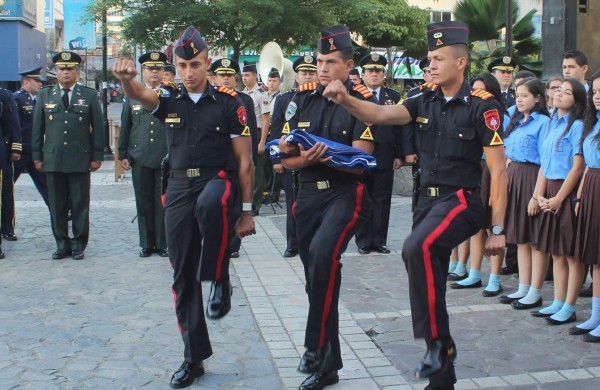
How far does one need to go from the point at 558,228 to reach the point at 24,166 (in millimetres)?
7606

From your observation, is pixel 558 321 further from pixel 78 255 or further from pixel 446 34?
pixel 78 255

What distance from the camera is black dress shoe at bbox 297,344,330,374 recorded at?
5.01m

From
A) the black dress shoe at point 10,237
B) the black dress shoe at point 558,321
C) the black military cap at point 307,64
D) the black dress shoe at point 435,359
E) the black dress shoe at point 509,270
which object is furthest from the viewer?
the black dress shoe at point 10,237

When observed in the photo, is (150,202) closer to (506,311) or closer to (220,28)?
(506,311)

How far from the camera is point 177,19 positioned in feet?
71.4

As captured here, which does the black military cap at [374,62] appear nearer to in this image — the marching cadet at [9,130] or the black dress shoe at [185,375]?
the marching cadet at [9,130]

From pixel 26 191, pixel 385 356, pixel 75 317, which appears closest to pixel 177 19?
pixel 26 191

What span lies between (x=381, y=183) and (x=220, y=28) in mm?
13848

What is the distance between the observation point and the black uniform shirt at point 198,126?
5324 millimetres

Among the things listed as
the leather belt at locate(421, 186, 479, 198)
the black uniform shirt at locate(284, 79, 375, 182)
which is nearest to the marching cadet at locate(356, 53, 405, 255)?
the black uniform shirt at locate(284, 79, 375, 182)

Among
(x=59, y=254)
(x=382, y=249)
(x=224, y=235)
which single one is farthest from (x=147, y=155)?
(x=224, y=235)

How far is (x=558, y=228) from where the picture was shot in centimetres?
675

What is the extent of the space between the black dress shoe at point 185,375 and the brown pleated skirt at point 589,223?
10.4ft

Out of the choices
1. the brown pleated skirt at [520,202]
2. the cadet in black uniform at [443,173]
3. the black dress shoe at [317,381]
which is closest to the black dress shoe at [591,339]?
the brown pleated skirt at [520,202]
